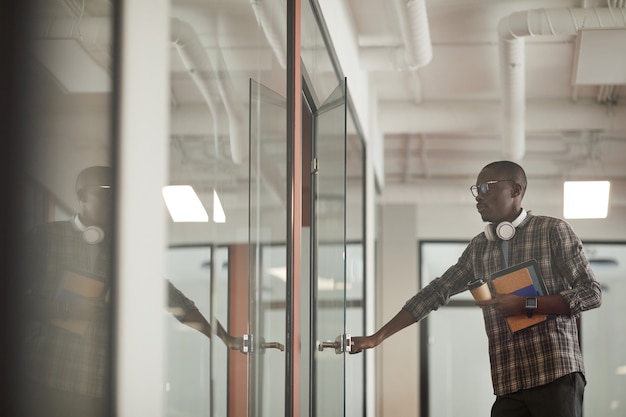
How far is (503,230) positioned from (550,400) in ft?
2.92

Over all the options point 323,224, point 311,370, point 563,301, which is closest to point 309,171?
point 323,224

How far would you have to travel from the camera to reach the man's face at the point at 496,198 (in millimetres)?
4508

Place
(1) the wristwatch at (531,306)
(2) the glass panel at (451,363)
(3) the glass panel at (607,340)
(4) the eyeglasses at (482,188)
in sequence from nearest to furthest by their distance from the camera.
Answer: (1) the wristwatch at (531,306) < (4) the eyeglasses at (482,188) < (3) the glass panel at (607,340) < (2) the glass panel at (451,363)

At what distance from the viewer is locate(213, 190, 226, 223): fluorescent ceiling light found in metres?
1.63

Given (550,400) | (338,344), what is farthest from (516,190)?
(338,344)

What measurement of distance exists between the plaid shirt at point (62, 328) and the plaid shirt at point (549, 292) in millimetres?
3152

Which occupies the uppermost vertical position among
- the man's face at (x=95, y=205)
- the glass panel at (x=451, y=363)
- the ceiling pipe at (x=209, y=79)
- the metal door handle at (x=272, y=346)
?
the ceiling pipe at (x=209, y=79)

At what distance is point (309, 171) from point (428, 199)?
5.95m

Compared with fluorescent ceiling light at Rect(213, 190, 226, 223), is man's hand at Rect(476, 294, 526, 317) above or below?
below

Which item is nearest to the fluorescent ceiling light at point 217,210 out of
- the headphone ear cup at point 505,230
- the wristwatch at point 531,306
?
the wristwatch at point 531,306

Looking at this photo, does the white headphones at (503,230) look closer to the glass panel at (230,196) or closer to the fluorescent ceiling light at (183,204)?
the glass panel at (230,196)

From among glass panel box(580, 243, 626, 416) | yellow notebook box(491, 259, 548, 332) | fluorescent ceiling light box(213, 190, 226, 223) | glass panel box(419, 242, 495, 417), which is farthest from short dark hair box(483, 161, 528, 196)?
glass panel box(580, 243, 626, 416)

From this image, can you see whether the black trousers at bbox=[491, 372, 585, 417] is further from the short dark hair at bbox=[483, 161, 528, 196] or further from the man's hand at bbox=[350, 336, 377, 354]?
the short dark hair at bbox=[483, 161, 528, 196]

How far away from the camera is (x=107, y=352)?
3.68 ft
